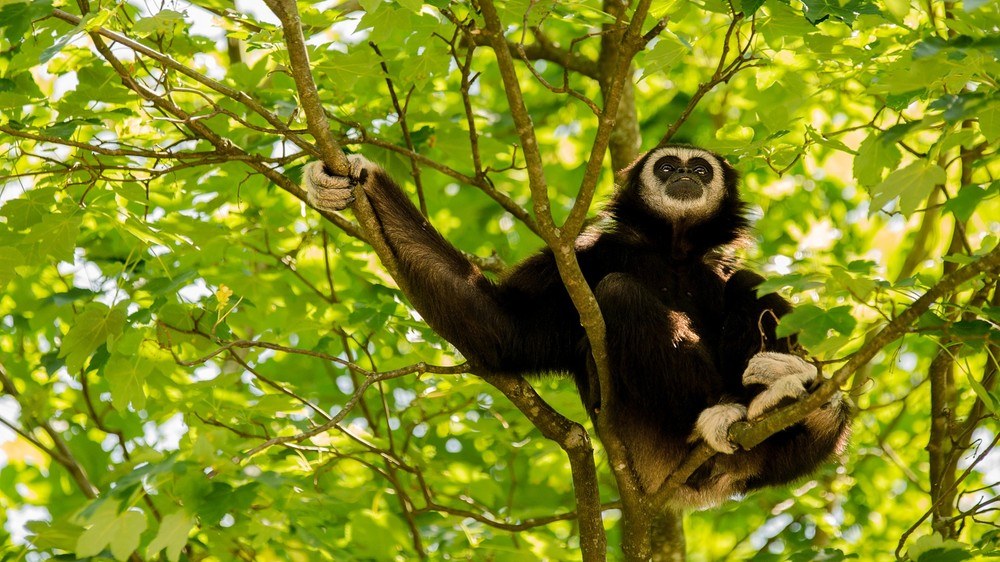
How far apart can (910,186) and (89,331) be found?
16.5 feet

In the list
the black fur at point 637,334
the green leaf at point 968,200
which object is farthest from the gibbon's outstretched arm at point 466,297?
the green leaf at point 968,200

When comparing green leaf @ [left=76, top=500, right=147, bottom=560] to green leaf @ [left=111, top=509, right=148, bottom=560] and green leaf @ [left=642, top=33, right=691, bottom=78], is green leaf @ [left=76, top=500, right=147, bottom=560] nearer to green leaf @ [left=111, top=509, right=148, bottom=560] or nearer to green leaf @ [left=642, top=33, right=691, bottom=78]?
green leaf @ [left=111, top=509, right=148, bottom=560]

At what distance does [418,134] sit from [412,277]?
185cm

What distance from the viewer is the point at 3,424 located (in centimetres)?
951

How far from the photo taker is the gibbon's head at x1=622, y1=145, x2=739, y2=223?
8.27 m

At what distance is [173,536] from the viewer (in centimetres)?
439

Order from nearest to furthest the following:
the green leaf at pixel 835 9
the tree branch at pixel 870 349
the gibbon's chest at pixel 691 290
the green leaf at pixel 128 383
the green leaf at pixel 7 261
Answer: the tree branch at pixel 870 349 → the green leaf at pixel 835 9 → the green leaf at pixel 7 261 → the green leaf at pixel 128 383 → the gibbon's chest at pixel 691 290

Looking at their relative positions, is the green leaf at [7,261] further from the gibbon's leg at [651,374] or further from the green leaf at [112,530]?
the gibbon's leg at [651,374]

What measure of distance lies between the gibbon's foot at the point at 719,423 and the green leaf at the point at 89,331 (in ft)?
12.8

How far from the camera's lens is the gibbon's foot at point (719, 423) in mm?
6574

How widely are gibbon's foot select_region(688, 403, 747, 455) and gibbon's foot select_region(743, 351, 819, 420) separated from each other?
0.31 ft

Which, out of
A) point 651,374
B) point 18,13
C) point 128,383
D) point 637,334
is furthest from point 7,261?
point 651,374

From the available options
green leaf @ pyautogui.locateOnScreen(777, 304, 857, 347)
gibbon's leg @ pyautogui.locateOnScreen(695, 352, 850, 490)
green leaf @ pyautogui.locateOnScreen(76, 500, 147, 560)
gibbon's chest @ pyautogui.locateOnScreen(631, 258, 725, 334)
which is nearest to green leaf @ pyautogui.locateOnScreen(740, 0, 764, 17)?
green leaf @ pyautogui.locateOnScreen(777, 304, 857, 347)

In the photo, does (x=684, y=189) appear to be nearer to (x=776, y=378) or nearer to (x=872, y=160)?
(x=776, y=378)
